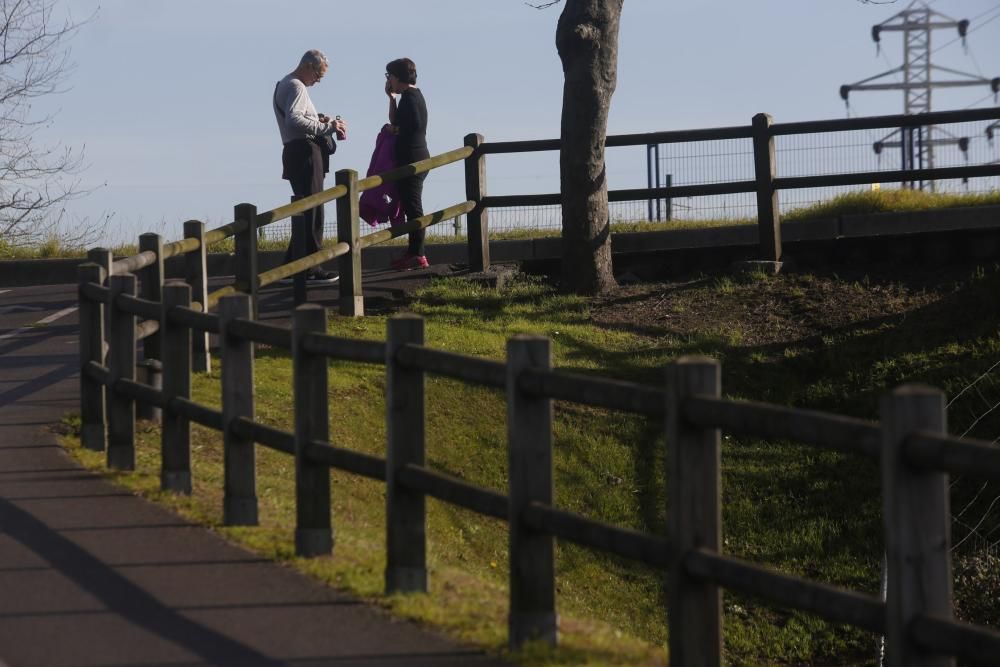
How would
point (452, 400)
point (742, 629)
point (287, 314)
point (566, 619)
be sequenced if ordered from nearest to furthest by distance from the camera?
point (566, 619), point (742, 629), point (452, 400), point (287, 314)

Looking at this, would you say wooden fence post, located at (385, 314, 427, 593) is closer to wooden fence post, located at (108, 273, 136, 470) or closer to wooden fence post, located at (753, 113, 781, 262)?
wooden fence post, located at (108, 273, 136, 470)

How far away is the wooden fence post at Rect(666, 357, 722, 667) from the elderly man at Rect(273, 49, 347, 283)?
9.59 m

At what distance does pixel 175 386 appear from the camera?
820 cm

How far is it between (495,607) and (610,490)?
509 centimetres

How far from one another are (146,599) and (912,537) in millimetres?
3357

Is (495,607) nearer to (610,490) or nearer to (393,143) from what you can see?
(610,490)

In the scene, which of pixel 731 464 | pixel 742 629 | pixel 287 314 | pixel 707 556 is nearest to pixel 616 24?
pixel 287 314

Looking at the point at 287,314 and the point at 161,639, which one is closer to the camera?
the point at 161,639

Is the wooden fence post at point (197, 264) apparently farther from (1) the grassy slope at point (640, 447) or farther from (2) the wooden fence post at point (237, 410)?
(2) the wooden fence post at point (237, 410)

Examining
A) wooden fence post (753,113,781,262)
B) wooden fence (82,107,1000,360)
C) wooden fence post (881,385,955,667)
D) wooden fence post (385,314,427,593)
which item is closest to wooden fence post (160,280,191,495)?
wooden fence post (385,314,427,593)

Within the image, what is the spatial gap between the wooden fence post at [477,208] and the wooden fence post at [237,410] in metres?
8.96

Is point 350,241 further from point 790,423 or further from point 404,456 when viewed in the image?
point 790,423

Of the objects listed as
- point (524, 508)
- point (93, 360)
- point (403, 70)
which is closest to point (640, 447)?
point (93, 360)

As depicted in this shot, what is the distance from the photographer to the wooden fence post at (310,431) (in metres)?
6.70
